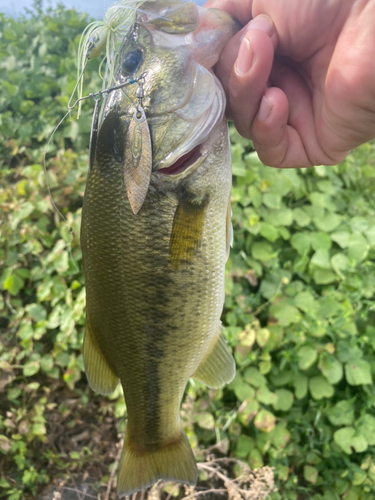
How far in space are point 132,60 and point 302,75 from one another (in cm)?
54

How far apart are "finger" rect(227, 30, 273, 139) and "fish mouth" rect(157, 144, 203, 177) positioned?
172 mm

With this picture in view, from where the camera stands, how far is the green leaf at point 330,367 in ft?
6.08

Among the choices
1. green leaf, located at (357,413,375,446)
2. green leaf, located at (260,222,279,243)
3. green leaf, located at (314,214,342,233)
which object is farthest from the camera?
green leaf, located at (314,214,342,233)

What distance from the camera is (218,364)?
1.10 m

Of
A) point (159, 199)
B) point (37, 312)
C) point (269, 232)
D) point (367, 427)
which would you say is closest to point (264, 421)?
point (367, 427)

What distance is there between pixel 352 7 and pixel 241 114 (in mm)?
333

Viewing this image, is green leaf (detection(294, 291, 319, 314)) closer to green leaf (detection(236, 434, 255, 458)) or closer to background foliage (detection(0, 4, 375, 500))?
background foliage (detection(0, 4, 375, 500))

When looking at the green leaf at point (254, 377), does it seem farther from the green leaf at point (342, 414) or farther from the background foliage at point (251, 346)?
the green leaf at point (342, 414)

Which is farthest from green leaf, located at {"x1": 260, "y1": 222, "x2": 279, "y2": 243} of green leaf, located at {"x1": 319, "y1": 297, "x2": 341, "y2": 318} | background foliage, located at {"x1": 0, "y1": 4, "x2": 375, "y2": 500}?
green leaf, located at {"x1": 319, "y1": 297, "x2": 341, "y2": 318}

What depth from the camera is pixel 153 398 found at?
104 centimetres

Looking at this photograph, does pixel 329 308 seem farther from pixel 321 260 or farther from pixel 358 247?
pixel 358 247

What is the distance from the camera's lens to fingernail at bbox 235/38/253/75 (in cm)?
80

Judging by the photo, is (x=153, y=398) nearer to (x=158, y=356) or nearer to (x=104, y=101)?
(x=158, y=356)

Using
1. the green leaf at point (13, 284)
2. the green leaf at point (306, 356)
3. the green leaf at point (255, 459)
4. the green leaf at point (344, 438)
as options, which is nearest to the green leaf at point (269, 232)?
the green leaf at point (306, 356)
